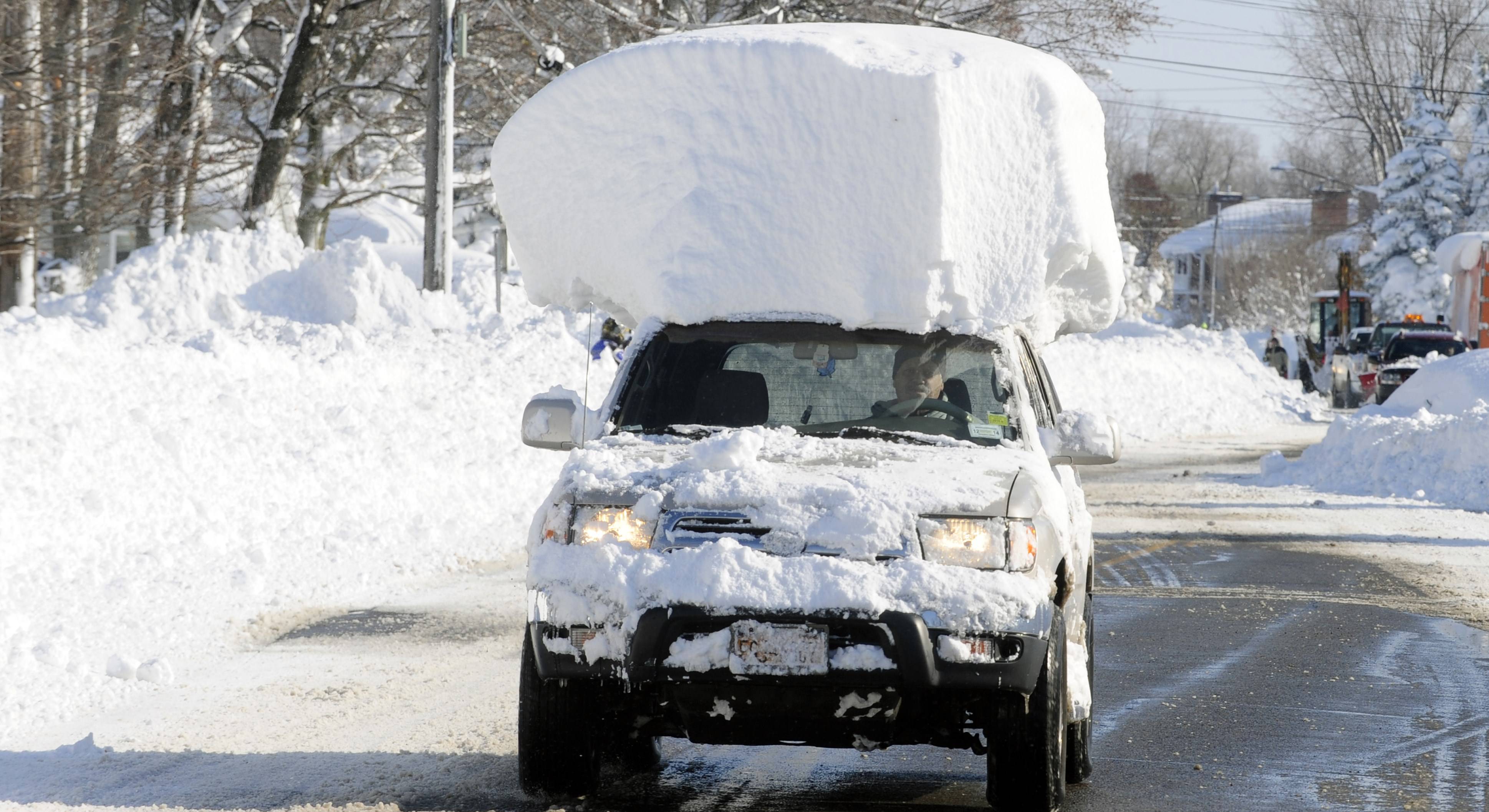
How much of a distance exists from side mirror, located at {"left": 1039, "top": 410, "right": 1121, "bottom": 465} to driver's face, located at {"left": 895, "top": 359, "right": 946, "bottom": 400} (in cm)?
43

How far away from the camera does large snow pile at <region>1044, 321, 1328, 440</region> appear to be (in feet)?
107

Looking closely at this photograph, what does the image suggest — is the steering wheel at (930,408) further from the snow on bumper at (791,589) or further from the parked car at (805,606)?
the snow on bumper at (791,589)

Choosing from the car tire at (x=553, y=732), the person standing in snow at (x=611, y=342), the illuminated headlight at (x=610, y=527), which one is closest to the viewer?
the illuminated headlight at (x=610, y=527)

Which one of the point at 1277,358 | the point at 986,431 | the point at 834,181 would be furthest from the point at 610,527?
the point at 1277,358

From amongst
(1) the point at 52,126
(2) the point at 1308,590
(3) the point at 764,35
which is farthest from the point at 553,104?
(1) the point at 52,126

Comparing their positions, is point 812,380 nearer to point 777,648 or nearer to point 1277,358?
point 777,648

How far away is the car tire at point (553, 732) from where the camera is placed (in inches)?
215

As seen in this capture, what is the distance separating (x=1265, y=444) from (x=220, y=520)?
20.5 metres

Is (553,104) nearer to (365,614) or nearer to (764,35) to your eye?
(764,35)

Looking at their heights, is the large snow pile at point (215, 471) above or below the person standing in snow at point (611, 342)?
below

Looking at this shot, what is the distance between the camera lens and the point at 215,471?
1273 cm

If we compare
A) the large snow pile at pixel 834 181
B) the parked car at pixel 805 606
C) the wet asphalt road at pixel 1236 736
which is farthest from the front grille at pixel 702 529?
the large snow pile at pixel 834 181

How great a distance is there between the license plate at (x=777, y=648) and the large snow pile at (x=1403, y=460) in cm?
1491

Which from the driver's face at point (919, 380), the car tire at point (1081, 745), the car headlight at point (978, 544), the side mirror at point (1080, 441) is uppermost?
the driver's face at point (919, 380)
